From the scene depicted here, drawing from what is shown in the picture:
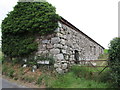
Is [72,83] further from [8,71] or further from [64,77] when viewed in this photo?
[8,71]

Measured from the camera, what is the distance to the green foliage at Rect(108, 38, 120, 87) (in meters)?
4.35

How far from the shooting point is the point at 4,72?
6.50m

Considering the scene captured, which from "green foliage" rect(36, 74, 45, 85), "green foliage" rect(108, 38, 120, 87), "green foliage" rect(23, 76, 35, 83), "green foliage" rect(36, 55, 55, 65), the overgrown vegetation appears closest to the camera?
"green foliage" rect(108, 38, 120, 87)

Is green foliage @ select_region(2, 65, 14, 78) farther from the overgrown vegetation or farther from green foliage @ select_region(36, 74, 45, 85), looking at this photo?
green foliage @ select_region(36, 74, 45, 85)

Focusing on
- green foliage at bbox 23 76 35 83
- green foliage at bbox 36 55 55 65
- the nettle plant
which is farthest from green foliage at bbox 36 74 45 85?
the nettle plant

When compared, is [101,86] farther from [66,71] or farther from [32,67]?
[32,67]

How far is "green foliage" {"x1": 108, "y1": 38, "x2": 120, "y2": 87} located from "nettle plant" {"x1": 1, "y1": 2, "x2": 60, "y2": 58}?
3.03 meters

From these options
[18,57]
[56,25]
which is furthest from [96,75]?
[18,57]

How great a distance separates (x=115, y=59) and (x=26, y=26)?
5107 millimetres

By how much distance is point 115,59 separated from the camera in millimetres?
4602

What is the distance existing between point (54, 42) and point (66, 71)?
1834 mm

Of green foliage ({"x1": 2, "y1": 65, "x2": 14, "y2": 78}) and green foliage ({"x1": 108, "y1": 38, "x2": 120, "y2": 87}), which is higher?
green foliage ({"x1": 108, "y1": 38, "x2": 120, "y2": 87})

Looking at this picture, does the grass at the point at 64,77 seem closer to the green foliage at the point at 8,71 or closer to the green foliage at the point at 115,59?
the green foliage at the point at 8,71

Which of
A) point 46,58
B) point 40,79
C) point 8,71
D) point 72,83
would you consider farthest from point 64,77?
point 8,71
